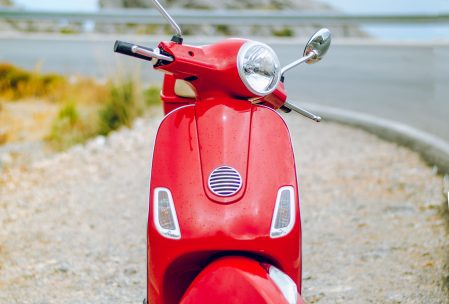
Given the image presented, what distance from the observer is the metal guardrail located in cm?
1450

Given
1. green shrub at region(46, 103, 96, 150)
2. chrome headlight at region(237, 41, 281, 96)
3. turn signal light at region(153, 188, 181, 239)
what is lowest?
green shrub at region(46, 103, 96, 150)

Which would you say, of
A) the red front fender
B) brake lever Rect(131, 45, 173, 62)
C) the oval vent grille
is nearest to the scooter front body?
the oval vent grille

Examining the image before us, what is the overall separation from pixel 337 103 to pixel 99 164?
3.69m

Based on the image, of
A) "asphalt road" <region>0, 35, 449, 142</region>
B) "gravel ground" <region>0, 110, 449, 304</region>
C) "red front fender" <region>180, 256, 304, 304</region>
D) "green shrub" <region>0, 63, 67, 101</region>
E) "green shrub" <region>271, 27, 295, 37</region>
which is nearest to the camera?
"red front fender" <region>180, 256, 304, 304</region>

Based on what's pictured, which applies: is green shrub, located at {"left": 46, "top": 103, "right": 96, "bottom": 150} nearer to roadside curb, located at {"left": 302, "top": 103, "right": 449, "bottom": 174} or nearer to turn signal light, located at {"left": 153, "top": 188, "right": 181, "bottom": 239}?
roadside curb, located at {"left": 302, "top": 103, "right": 449, "bottom": 174}

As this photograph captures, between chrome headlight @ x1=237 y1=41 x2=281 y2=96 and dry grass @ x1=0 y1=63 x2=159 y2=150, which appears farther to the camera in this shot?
dry grass @ x1=0 y1=63 x2=159 y2=150

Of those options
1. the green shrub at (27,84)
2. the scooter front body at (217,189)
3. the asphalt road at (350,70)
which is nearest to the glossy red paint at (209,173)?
the scooter front body at (217,189)

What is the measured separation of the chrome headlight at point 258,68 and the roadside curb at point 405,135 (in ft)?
10.2

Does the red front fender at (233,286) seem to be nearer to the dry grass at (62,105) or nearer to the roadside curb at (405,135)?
the roadside curb at (405,135)

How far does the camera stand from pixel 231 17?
15266 millimetres

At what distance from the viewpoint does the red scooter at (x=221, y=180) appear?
249 cm

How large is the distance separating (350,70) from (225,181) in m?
9.46

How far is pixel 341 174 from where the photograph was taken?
5926 mm

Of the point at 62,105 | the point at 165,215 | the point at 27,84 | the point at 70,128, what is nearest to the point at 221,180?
the point at 165,215
